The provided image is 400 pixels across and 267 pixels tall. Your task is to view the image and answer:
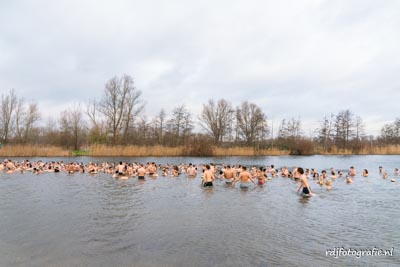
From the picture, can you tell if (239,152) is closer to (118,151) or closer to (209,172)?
(118,151)

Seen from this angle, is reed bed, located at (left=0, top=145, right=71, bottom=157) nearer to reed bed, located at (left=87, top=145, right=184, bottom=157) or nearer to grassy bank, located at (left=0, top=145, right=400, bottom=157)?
grassy bank, located at (left=0, top=145, right=400, bottom=157)

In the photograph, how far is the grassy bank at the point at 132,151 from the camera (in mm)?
40750

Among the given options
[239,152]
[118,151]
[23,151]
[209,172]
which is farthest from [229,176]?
[23,151]

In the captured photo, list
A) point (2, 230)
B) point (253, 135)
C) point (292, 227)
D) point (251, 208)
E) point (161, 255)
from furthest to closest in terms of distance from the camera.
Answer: point (253, 135) < point (251, 208) < point (292, 227) < point (2, 230) < point (161, 255)

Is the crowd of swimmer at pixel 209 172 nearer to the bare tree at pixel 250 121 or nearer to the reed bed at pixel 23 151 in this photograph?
the reed bed at pixel 23 151

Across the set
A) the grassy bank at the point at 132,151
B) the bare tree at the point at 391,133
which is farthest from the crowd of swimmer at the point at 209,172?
the bare tree at the point at 391,133

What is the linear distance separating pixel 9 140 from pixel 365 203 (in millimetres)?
52546

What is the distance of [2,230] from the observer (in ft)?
29.7

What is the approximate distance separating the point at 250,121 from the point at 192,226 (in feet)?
170

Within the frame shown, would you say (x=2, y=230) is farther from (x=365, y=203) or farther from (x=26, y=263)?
(x=365, y=203)

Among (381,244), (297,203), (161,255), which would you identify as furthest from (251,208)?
(161,255)

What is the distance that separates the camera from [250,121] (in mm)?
60469

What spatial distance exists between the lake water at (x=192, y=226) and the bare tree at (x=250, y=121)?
42584 millimetres

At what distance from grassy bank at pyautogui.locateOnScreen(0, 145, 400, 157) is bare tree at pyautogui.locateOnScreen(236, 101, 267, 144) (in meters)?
8.27
